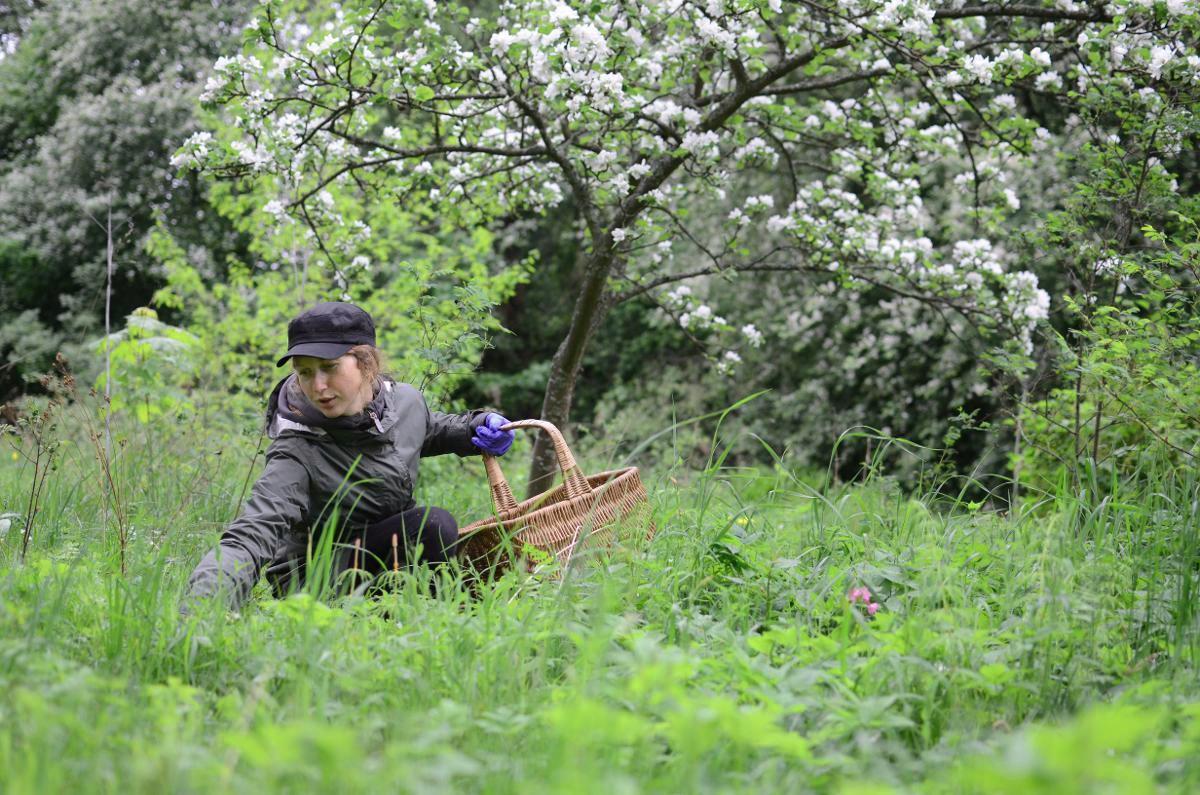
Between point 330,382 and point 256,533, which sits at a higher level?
point 330,382

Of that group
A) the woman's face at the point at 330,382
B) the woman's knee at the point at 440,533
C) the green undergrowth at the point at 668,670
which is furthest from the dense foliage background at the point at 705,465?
the woman's face at the point at 330,382

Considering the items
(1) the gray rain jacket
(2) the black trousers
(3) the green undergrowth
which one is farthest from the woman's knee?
(3) the green undergrowth

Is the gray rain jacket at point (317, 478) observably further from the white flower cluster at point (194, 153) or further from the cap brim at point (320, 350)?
the white flower cluster at point (194, 153)

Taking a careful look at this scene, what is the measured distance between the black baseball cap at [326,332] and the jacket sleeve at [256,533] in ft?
1.10

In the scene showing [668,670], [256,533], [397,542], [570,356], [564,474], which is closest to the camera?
[668,670]

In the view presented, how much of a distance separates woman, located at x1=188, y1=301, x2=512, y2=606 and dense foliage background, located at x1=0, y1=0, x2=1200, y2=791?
0.35 metres

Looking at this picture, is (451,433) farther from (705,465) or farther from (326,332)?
(705,465)

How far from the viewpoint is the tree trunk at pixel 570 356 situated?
4.73 meters

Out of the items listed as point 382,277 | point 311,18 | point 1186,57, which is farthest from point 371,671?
point 382,277

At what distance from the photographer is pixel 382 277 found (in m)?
12.8

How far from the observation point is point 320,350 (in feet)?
10.1

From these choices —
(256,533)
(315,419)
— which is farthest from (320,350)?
(256,533)

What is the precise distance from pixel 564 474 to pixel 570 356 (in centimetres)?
157

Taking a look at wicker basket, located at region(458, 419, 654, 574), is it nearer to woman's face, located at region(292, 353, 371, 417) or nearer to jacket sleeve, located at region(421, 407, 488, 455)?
jacket sleeve, located at region(421, 407, 488, 455)
